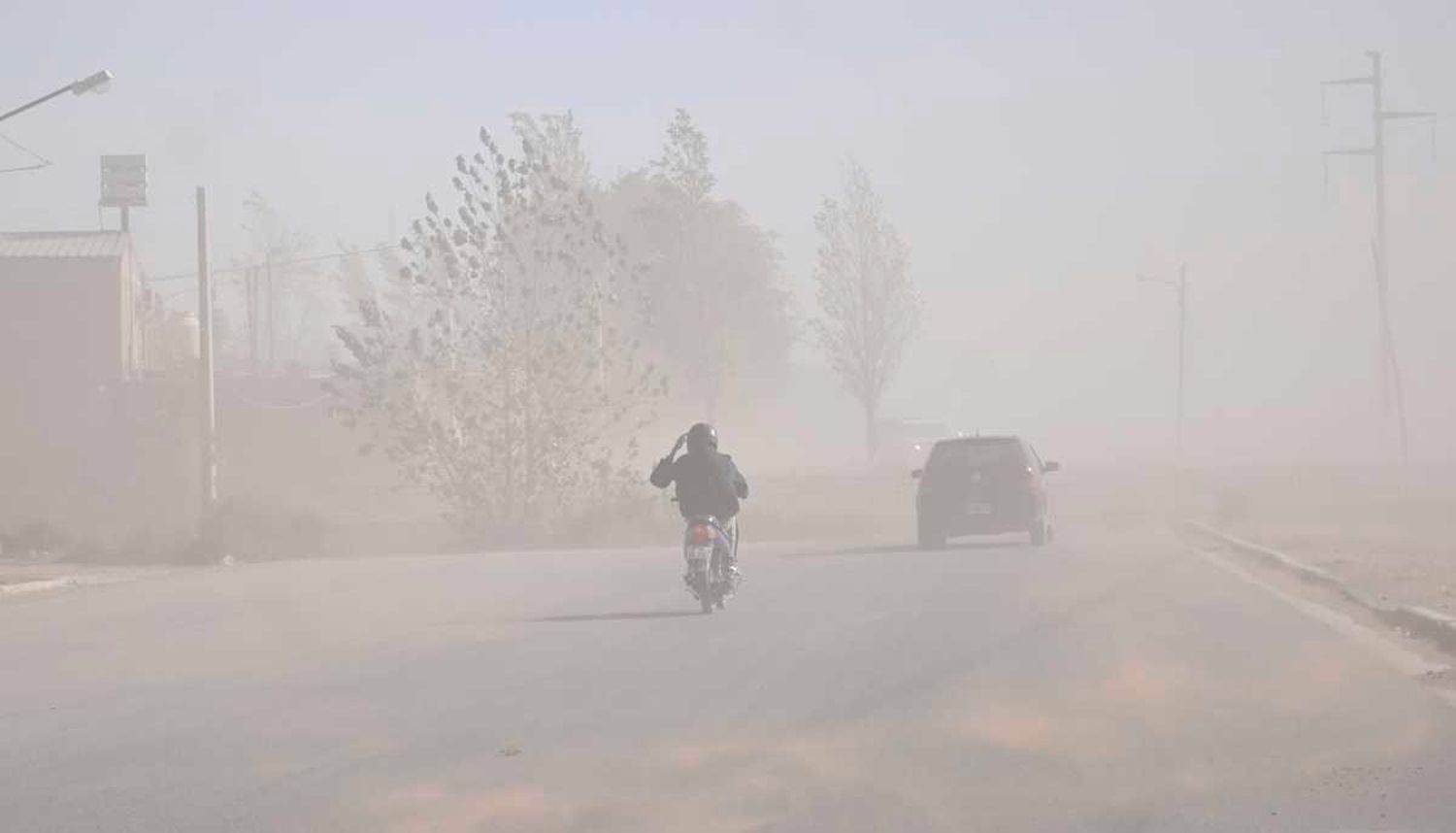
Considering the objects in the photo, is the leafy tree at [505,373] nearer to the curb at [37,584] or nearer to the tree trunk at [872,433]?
the curb at [37,584]

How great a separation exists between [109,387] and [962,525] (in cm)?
3442

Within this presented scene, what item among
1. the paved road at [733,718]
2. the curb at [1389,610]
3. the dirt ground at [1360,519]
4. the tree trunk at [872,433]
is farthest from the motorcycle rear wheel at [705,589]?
the tree trunk at [872,433]

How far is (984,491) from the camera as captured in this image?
110 ft

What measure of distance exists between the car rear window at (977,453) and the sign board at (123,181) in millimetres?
48064

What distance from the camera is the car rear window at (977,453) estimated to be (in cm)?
3347

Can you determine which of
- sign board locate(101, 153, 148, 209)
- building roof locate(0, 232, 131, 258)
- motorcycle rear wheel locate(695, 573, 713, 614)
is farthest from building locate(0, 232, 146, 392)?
motorcycle rear wheel locate(695, 573, 713, 614)

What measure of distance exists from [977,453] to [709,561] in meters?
13.5

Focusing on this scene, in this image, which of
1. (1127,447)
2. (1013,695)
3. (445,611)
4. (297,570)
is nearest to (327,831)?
(1013,695)

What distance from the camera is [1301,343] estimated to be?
579 feet

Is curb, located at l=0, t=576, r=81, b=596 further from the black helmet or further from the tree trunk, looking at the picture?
the tree trunk

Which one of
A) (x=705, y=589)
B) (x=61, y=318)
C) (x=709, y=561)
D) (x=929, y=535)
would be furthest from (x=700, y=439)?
(x=61, y=318)

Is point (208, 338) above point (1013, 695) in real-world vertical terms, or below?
above

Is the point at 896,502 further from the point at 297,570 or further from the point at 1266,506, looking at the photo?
the point at 297,570

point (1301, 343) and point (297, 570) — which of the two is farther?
point (1301, 343)
